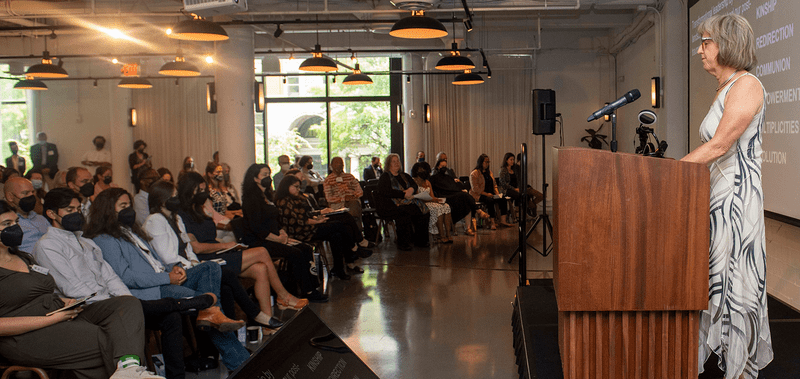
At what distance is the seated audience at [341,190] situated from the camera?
8773mm

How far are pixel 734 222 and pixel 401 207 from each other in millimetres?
6645

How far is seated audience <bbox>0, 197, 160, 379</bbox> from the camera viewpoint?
2.94 metres

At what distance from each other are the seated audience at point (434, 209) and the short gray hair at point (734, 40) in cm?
701

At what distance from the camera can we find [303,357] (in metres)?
2.20

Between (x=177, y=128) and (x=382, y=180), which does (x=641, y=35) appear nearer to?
(x=382, y=180)

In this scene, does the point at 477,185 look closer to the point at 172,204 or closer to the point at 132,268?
the point at 172,204

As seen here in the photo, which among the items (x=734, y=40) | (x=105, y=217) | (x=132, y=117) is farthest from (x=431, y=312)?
(x=132, y=117)

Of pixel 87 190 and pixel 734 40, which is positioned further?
pixel 87 190

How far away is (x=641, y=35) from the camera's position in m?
10.9

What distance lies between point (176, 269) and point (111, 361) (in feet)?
3.34

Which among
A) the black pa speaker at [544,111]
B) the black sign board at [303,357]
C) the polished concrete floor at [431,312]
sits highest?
the black pa speaker at [544,111]

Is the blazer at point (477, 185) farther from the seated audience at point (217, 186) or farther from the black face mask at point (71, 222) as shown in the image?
the black face mask at point (71, 222)

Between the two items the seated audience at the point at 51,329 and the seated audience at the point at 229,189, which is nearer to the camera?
the seated audience at the point at 51,329

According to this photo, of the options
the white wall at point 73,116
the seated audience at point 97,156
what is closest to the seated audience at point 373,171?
the seated audience at point 97,156
